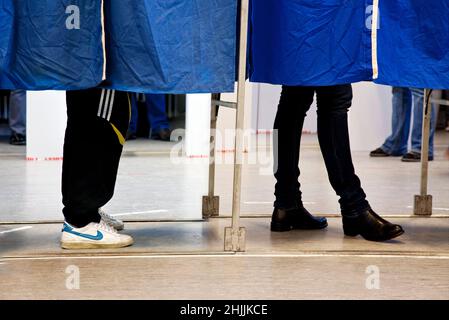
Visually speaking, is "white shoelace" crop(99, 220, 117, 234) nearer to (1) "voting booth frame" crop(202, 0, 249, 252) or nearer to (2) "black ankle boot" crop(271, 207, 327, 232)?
(1) "voting booth frame" crop(202, 0, 249, 252)

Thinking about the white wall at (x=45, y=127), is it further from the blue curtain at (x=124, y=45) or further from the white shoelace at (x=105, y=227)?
the blue curtain at (x=124, y=45)

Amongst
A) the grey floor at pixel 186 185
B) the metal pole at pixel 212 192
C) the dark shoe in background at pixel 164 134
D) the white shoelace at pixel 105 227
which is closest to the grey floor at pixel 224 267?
the white shoelace at pixel 105 227

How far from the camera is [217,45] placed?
10.9 feet

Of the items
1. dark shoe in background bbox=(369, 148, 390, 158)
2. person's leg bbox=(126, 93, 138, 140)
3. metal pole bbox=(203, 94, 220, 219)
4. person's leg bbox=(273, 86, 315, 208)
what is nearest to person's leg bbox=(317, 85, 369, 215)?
person's leg bbox=(273, 86, 315, 208)

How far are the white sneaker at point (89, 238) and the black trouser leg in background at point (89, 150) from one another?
0.08 feet

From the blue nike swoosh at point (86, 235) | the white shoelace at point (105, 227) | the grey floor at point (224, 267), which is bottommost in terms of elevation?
the grey floor at point (224, 267)

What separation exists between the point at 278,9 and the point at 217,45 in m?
0.29

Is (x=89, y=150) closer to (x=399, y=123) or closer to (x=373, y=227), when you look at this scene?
(x=373, y=227)

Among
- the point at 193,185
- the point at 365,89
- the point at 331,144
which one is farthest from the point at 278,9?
the point at 365,89

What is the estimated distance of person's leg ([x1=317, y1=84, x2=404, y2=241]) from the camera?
3.59 meters

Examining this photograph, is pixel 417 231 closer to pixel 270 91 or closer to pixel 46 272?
pixel 46 272

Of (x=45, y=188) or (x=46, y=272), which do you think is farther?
(x=45, y=188)

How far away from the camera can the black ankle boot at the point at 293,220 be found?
12.6 feet
